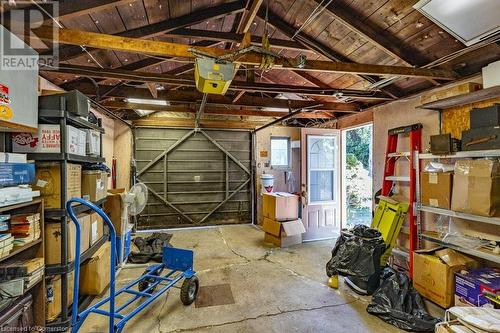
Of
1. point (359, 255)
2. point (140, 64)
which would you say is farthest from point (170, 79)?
point (359, 255)

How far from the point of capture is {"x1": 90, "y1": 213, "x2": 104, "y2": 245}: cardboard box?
2.61 meters

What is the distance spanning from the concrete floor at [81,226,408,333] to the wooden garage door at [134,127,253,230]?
6.28 ft

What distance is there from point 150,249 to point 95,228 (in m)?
1.62

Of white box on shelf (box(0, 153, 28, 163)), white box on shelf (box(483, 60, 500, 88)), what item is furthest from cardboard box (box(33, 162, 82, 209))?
white box on shelf (box(483, 60, 500, 88))

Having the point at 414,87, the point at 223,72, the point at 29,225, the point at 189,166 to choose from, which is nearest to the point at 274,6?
the point at 223,72

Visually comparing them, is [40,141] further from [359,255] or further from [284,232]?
[284,232]

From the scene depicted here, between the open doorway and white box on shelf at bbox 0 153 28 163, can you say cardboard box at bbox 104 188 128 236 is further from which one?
the open doorway

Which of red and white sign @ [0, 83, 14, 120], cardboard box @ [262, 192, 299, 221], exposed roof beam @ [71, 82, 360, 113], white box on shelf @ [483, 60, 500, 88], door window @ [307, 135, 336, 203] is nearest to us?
red and white sign @ [0, 83, 14, 120]

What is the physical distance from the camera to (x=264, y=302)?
2.65 metres

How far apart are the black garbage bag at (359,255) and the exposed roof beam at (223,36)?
246 centimetres

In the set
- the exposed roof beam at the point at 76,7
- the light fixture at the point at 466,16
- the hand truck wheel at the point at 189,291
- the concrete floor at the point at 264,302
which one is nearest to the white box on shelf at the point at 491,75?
the light fixture at the point at 466,16

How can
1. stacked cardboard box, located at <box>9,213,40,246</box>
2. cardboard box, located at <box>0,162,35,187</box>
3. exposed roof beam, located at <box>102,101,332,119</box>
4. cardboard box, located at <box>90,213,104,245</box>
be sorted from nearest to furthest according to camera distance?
cardboard box, located at <box>0,162,35,187</box>, stacked cardboard box, located at <box>9,213,40,246</box>, cardboard box, located at <box>90,213,104,245</box>, exposed roof beam, located at <box>102,101,332,119</box>

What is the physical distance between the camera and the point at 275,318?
237 cm

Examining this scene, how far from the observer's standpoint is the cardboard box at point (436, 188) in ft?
8.71
